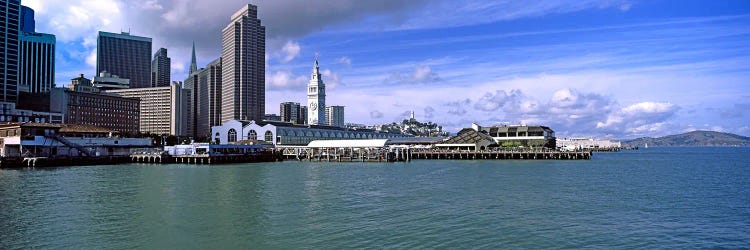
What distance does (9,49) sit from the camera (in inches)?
6339

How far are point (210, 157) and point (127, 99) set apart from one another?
12057 centimetres

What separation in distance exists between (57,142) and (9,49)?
106617 millimetres

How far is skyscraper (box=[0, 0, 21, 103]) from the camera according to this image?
511 ft

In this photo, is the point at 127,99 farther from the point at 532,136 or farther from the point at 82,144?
the point at 532,136

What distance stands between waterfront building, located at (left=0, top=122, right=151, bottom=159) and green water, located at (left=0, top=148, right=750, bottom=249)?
118ft

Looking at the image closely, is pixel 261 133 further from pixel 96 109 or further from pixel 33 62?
pixel 33 62

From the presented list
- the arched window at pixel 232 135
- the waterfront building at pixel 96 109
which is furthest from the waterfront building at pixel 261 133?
the waterfront building at pixel 96 109

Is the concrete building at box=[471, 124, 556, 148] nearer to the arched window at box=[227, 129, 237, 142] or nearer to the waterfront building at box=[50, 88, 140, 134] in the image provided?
the arched window at box=[227, 129, 237, 142]

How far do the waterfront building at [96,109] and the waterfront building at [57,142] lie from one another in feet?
243

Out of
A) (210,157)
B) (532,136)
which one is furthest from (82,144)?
(532,136)

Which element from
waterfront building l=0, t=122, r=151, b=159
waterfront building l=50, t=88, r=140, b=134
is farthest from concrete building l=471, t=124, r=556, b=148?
waterfront building l=50, t=88, r=140, b=134

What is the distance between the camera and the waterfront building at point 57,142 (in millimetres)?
74062

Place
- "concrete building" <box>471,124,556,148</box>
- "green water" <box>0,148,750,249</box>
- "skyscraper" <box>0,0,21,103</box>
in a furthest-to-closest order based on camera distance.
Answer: "skyscraper" <box>0,0,21,103</box>, "concrete building" <box>471,124,556,148</box>, "green water" <box>0,148,750,249</box>

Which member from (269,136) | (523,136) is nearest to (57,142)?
(269,136)
